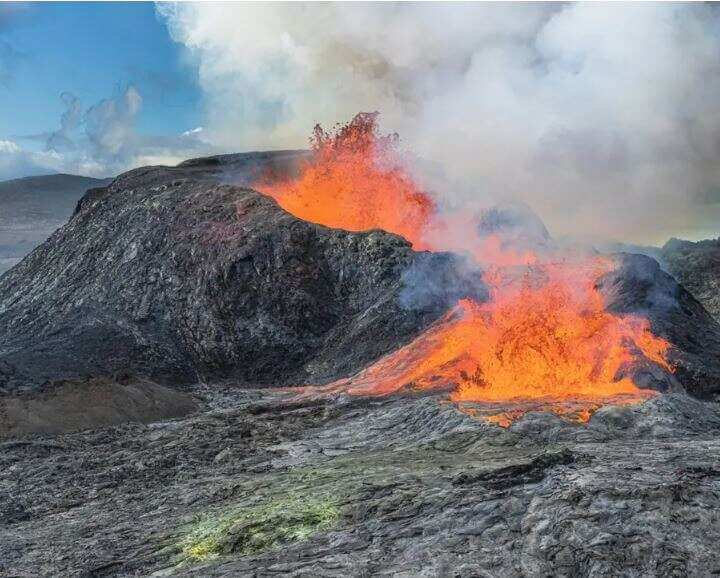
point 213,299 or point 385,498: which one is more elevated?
point 213,299

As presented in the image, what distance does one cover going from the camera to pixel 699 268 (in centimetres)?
6119

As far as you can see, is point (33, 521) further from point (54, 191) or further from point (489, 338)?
point (54, 191)

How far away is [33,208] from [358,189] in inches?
5059

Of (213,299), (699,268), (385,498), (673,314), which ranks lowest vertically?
(385,498)

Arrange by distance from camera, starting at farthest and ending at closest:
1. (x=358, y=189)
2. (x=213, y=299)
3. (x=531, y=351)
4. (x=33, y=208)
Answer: (x=33, y=208) → (x=358, y=189) → (x=213, y=299) → (x=531, y=351)

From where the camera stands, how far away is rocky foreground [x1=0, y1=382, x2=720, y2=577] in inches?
468

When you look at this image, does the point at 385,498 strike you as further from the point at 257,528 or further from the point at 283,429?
the point at 283,429

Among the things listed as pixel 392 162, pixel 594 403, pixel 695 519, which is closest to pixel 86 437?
pixel 594 403

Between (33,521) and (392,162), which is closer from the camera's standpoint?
(33,521)

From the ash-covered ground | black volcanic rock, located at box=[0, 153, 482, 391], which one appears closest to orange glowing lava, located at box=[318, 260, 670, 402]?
the ash-covered ground

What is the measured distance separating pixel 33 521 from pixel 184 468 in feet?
14.2

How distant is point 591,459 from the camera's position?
50.3 ft

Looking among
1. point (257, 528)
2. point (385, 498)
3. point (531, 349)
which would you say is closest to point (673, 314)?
point (531, 349)

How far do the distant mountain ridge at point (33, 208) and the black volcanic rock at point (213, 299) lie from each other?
76.0 metres
